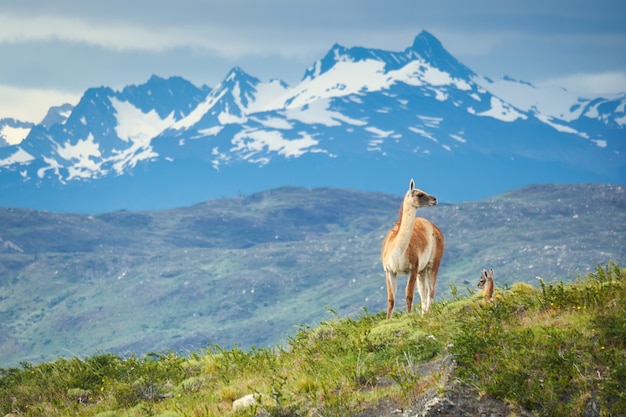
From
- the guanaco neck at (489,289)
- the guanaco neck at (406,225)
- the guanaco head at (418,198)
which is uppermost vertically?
the guanaco head at (418,198)

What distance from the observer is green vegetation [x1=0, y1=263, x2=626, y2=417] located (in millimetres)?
16875

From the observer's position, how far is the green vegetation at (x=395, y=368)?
16.9 m

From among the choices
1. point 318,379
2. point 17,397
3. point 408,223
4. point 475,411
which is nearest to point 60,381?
point 17,397

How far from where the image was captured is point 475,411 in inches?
654

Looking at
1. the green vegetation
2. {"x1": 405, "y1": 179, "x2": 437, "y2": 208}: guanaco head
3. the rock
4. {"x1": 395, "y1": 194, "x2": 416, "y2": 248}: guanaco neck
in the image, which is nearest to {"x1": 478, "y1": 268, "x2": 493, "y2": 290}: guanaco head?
the green vegetation

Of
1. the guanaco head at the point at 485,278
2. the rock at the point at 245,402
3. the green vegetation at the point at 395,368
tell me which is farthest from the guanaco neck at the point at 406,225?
the rock at the point at 245,402

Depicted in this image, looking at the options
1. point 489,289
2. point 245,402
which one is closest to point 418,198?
point 489,289

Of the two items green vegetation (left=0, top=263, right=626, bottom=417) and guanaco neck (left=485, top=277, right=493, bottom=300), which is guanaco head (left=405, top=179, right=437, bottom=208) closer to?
green vegetation (left=0, top=263, right=626, bottom=417)

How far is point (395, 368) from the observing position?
63.9 ft

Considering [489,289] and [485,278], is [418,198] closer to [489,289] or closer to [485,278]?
[485,278]

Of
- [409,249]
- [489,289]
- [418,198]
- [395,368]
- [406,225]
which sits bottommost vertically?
[395,368]

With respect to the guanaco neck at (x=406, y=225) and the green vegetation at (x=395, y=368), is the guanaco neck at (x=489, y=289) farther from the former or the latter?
the guanaco neck at (x=406, y=225)

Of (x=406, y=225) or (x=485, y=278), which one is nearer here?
(x=485, y=278)

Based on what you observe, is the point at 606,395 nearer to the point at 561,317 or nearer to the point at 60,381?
the point at 561,317
